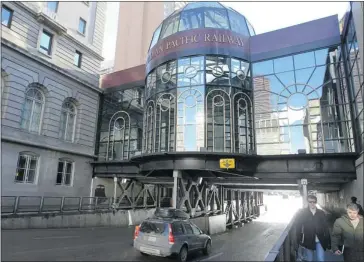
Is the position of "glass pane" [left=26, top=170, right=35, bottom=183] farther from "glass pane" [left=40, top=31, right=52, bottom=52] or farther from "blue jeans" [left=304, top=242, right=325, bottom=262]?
"blue jeans" [left=304, top=242, right=325, bottom=262]

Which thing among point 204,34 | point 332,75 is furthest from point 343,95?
point 204,34

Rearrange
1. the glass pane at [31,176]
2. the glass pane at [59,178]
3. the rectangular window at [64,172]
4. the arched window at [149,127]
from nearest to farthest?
the arched window at [149,127]
the glass pane at [31,176]
the glass pane at [59,178]
the rectangular window at [64,172]

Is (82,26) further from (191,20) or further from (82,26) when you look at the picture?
(191,20)

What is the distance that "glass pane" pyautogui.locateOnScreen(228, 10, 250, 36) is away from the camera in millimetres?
21125

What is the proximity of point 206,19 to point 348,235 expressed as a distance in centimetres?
1884

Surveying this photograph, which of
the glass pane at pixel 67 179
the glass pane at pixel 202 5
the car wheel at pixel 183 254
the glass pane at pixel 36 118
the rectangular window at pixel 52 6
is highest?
the rectangular window at pixel 52 6

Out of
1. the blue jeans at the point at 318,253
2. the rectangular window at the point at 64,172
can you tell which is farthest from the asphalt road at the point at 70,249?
the rectangular window at the point at 64,172

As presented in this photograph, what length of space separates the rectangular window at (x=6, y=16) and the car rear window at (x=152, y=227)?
1996 cm

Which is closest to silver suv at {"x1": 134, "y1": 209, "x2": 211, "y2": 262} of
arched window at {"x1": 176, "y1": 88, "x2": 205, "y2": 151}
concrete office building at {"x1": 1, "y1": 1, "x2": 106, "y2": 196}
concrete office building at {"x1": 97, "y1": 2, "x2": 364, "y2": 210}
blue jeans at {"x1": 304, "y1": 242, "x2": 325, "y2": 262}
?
blue jeans at {"x1": 304, "y1": 242, "x2": 325, "y2": 262}

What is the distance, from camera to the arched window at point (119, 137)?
25.9 meters

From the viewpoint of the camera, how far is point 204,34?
2017 cm

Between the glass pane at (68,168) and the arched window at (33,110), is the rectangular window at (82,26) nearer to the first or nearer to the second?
the arched window at (33,110)

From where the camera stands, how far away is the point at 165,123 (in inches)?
790

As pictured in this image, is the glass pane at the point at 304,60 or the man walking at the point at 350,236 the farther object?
the glass pane at the point at 304,60
